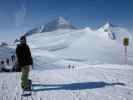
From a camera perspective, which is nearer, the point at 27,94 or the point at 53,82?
the point at 27,94

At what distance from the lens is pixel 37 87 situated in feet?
30.2

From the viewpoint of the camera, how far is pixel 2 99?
7.19 m

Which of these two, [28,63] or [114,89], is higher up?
[28,63]

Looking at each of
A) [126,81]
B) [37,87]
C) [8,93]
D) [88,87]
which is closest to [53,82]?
[37,87]

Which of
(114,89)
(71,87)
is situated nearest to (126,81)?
(114,89)

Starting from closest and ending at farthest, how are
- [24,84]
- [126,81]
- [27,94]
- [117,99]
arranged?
[117,99], [27,94], [24,84], [126,81]

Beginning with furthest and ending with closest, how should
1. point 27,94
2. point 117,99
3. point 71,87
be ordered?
1. point 71,87
2. point 27,94
3. point 117,99

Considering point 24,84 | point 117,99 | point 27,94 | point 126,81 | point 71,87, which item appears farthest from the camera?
point 126,81

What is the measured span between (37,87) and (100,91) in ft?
8.87

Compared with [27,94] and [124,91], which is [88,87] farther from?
[27,94]

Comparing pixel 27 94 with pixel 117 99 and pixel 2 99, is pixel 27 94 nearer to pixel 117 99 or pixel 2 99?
pixel 2 99

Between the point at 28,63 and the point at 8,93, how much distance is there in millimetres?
1341

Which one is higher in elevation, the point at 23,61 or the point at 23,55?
the point at 23,55

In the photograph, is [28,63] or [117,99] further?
[28,63]
